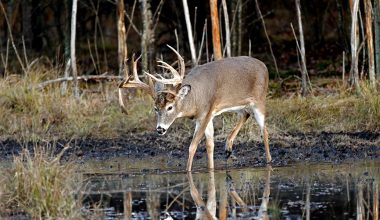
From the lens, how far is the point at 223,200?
1095 centimetres

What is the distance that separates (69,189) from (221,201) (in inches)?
69.1

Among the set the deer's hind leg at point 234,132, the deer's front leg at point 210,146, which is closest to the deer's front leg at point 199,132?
the deer's front leg at point 210,146

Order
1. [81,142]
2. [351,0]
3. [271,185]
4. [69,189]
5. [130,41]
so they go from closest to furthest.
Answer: [69,189]
[271,185]
[81,142]
[351,0]
[130,41]

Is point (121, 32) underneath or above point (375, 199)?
above

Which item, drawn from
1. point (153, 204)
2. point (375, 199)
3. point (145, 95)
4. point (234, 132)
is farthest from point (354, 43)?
point (153, 204)

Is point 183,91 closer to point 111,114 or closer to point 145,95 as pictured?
point 111,114

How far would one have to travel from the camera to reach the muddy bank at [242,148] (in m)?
14.4

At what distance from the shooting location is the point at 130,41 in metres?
26.2

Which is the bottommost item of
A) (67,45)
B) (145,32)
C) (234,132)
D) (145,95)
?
(234,132)

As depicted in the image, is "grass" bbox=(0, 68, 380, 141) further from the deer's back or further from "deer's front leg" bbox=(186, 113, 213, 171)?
"deer's front leg" bbox=(186, 113, 213, 171)

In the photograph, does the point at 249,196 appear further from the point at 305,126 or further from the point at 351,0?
the point at 351,0

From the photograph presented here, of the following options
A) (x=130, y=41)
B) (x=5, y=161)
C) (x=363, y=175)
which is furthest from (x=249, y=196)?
(x=130, y=41)

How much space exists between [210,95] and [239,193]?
9.75ft

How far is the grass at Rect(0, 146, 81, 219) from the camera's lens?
979cm
